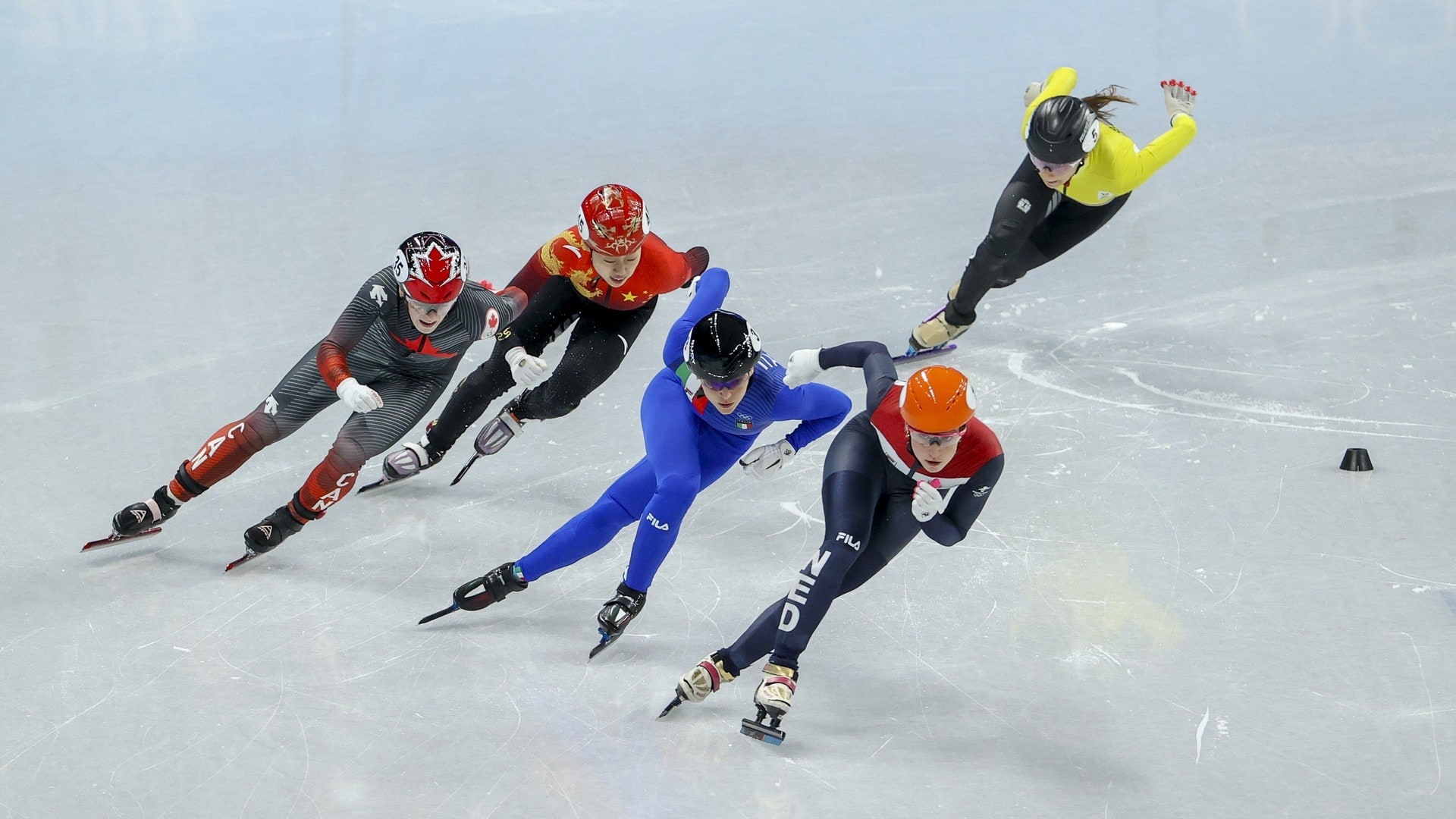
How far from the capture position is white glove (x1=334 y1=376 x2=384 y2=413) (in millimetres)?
4863

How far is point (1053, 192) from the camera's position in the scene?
6.62 m

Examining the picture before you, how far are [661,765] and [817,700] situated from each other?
63 cm

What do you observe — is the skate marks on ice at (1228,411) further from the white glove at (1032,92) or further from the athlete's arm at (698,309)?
the athlete's arm at (698,309)

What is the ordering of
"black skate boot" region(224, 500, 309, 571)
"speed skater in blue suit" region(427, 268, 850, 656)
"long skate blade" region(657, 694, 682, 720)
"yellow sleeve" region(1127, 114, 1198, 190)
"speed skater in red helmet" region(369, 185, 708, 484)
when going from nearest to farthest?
"long skate blade" region(657, 694, 682, 720) < "speed skater in blue suit" region(427, 268, 850, 656) < "black skate boot" region(224, 500, 309, 571) < "speed skater in red helmet" region(369, 185, 708, 484) < "yellow sleeve" region(1127, 114, 1198, 190)

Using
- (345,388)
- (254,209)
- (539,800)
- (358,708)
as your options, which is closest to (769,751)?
(539,800)

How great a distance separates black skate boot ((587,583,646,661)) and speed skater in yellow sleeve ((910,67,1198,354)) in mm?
2676

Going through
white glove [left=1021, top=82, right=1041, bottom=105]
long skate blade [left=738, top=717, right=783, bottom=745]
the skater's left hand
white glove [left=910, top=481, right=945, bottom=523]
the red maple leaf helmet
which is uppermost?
white glove [left=1021, top=82, right=1041, bottom=105]

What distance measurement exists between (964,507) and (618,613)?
1.22 m

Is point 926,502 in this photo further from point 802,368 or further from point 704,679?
point 704,679

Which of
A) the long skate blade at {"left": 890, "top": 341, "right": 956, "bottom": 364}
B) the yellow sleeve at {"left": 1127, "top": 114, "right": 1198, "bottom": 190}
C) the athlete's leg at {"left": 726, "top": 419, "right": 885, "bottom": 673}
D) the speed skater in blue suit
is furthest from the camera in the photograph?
the long skate blade at {"left": 890, "top": 341, "right": 956, "bottom": 364}

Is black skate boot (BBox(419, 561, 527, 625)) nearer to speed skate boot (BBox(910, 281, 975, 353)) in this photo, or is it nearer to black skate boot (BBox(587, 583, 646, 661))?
black skate boot (BBox(587, 583, 646, 661))

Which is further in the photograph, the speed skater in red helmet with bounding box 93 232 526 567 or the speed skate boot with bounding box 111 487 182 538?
the speed skate boot with bounding box 111 487 182 538

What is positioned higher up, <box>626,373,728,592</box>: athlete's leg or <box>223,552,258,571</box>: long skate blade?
<box>626,373,728,592</box>: athlete's leg

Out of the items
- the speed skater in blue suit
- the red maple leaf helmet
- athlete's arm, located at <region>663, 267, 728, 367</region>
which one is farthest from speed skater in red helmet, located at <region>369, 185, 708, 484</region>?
the speed skater in blue suit
